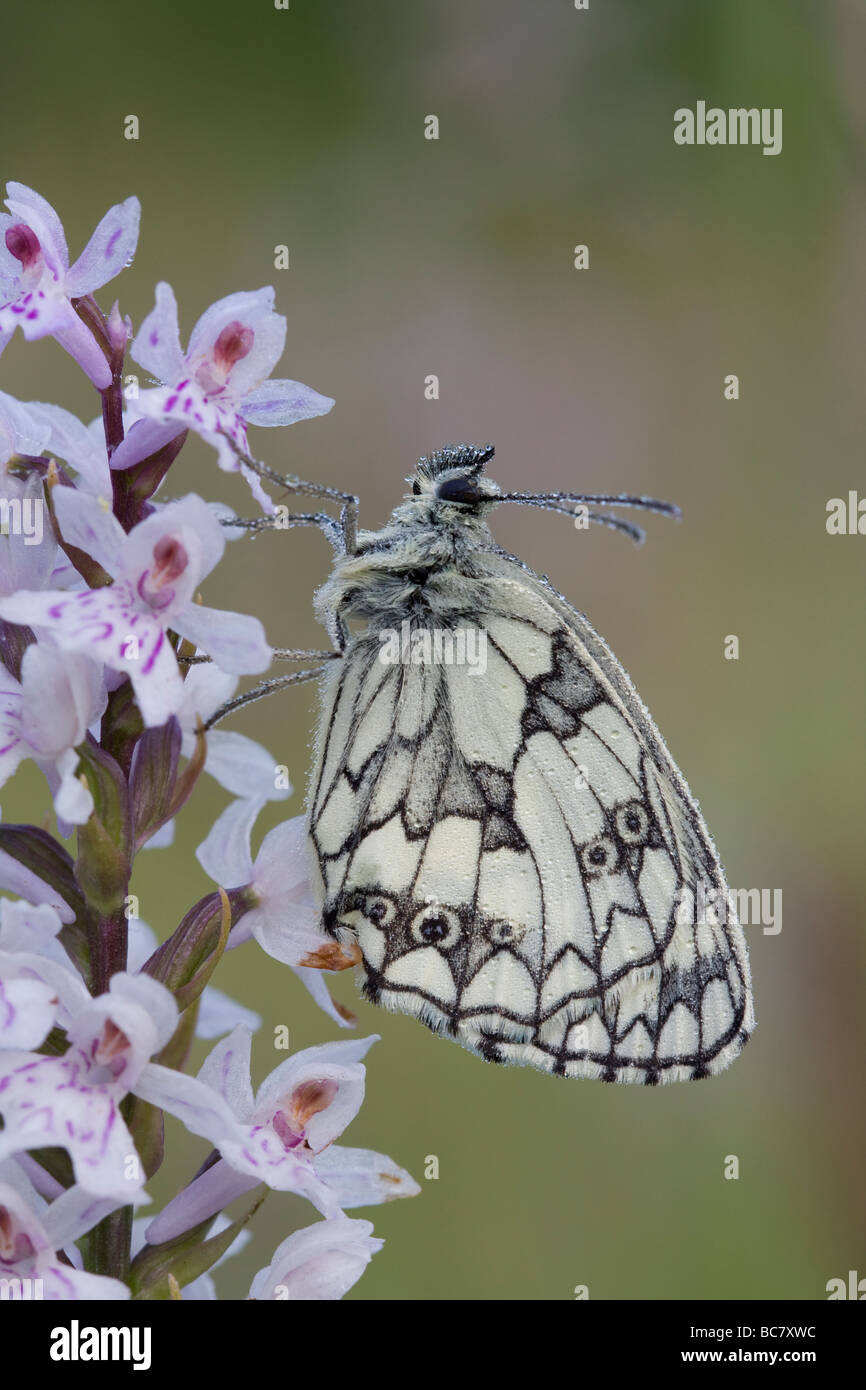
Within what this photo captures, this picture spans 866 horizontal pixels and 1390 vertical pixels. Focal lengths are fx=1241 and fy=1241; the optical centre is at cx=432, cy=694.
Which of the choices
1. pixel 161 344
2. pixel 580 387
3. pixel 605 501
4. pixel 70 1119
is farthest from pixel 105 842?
pixel 580 387

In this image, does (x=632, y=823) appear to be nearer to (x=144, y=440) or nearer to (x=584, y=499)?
(x=584, y=499)

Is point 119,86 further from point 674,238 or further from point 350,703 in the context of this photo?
point 350,703

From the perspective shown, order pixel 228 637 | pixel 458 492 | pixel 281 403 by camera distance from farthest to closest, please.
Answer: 1. pixel 458 492
2. pixel 281 403
3. pixel 228 637
